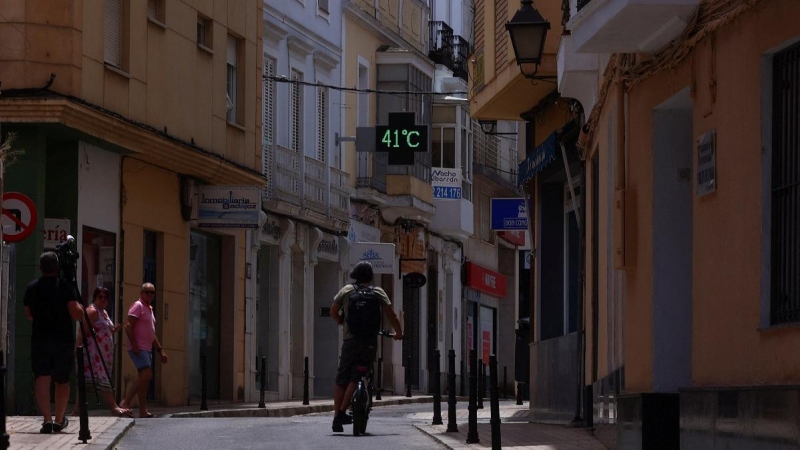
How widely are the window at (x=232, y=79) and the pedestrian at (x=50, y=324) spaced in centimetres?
1662

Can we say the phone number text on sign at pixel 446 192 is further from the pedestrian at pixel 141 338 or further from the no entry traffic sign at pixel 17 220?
the no entry traffic sign at pixel 17 220

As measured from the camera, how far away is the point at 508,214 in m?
43.1

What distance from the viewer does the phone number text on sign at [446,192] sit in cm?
5104

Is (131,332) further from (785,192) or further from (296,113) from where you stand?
(296,113)

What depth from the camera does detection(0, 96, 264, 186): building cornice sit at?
25078 mm

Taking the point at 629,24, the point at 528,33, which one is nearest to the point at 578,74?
the point at 528,33

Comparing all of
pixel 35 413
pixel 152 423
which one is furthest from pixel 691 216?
pixel 35 413

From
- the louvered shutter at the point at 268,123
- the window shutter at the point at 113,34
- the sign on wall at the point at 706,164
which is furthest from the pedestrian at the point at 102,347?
the louvered shutter at the point at 268,123

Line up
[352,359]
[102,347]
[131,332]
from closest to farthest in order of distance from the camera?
[352,359], [102,347], [131,332]

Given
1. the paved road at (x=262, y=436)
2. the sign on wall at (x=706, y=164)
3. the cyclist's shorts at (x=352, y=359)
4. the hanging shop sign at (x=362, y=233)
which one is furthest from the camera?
the hanging shop sign at (x=362, y=233)

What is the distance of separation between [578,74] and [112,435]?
20.1ft

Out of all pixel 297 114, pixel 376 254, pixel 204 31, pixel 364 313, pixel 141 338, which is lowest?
pixel 141 338

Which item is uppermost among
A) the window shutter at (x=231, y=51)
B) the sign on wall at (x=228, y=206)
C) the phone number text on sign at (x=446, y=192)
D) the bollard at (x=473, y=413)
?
the window shutter at (x=231, y=51)

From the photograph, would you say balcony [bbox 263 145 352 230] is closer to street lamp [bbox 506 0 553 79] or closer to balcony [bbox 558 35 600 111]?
street lamp [bbox 506 0 553 79]
